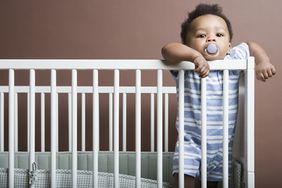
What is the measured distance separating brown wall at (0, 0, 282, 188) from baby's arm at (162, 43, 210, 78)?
88 cm

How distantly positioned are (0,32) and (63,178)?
106cm

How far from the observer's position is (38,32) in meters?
2.02

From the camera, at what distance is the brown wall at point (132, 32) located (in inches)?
77.2

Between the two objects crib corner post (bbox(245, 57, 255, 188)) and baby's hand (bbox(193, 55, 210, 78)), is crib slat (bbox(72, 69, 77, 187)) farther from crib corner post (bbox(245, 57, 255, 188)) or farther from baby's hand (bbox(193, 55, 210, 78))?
crib corner post (bbox(245, 57, 255, 188))

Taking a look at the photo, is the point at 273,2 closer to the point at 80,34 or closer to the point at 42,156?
the point at 80,34

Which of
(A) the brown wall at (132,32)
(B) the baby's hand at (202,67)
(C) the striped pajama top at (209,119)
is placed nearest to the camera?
(B) the baby's hand at (202,67)

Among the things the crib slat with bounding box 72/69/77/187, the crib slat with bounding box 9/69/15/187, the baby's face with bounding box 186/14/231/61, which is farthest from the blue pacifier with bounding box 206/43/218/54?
the crib slat with bounding box 9/69/15/187

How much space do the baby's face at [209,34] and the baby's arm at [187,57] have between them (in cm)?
14

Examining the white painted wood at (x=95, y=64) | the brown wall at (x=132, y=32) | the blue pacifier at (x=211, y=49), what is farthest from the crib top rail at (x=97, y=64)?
the brown wall at (x=132, y=32)

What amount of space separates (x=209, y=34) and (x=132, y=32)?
788 mm

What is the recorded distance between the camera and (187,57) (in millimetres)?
1068

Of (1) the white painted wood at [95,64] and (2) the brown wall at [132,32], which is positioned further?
(2) the brown wall at [132,32]

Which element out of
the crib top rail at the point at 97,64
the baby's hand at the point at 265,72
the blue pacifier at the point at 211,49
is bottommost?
the baby's hand at the point at 265,72

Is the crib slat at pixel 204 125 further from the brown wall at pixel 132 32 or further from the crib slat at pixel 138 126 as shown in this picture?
the brown wall at pixel 132 32
